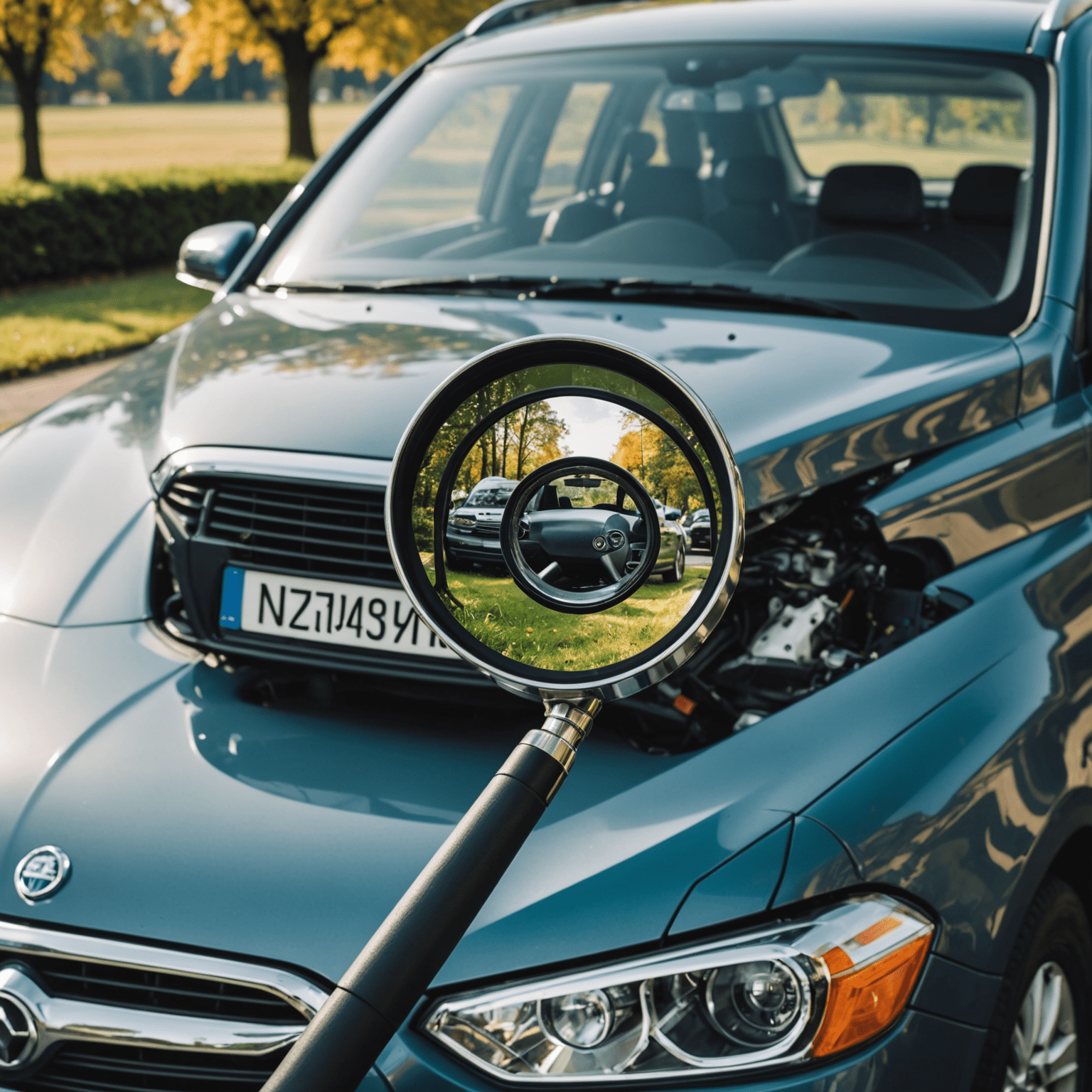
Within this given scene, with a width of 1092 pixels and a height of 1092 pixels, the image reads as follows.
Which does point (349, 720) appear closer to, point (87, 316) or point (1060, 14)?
point (1060, 14)

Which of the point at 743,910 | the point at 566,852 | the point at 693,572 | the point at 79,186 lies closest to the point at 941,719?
the point at 743,910

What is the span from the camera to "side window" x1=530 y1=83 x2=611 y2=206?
14.2ft

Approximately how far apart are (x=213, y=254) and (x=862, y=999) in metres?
2.74

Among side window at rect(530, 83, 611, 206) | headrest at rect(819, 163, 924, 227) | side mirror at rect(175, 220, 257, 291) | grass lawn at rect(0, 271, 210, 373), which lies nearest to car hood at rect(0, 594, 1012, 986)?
headrest at rect(819, 163, 924, 227)

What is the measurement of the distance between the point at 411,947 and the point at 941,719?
3.51ft

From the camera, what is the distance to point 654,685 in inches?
78.2

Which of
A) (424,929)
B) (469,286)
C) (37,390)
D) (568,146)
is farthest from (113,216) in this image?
(424,929)

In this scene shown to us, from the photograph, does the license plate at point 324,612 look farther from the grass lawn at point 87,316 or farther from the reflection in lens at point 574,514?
the grass lawn at point 87,316

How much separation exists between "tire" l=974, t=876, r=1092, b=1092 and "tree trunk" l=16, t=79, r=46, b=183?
19858mm

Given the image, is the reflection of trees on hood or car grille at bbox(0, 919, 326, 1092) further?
car grille at bbox(0, 919, 326, 1092)

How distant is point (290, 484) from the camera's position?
2182 millimetres

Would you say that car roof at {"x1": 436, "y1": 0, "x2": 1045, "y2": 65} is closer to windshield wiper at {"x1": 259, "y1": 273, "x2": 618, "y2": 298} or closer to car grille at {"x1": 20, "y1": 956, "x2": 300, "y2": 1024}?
windshield wiper at {"x1": 259, "y1": 273, "x2": 618, "y2": 298}

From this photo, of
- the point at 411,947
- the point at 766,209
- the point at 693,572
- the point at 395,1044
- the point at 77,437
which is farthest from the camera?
the point at 766,209

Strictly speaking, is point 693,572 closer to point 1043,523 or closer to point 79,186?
point 1043,523
